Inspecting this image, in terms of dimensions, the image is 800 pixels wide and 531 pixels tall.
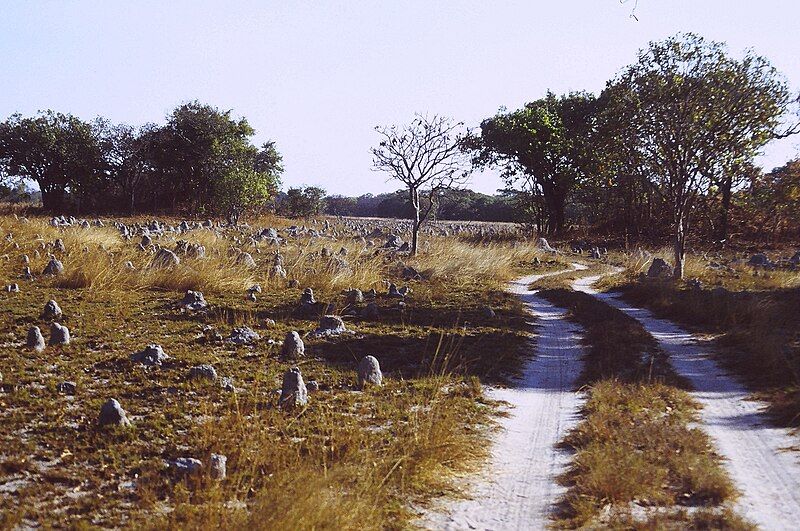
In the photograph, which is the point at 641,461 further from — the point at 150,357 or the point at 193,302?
the point at 193,302

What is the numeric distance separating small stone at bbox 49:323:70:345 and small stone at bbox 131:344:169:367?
0.99m

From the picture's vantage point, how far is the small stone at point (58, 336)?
6.55 m

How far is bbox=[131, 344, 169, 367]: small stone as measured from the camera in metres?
6.07

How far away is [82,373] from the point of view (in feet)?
18.7

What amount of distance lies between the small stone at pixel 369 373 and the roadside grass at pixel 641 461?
2019 millimetres

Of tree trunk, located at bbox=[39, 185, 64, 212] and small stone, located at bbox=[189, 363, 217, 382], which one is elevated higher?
tree trunk, located at bbox=[39, 185, 64, 212]

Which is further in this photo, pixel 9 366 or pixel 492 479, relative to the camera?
pixel 9 366

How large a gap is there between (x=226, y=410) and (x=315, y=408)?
2.51ft

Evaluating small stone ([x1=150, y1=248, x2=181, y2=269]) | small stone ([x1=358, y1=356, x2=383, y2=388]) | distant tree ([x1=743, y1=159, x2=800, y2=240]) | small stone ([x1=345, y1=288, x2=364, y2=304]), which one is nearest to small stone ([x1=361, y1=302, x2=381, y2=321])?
small stone ([x1=345, y1=288, x2=364, y2=304])

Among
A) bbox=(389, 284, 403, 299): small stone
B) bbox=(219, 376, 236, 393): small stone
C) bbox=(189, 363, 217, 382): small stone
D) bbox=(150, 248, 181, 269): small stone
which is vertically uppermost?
bbox=(150, 248, 181, 269): small stone

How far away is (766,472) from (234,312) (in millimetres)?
7004

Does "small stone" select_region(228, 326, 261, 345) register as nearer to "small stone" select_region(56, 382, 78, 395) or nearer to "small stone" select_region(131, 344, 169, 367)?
"small stone" select_region(131, 344, 169, 367)

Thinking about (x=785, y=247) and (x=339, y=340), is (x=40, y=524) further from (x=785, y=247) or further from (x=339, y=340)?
(x=785, y=247)

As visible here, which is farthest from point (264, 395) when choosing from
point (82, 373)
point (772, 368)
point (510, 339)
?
point (772, 368)
